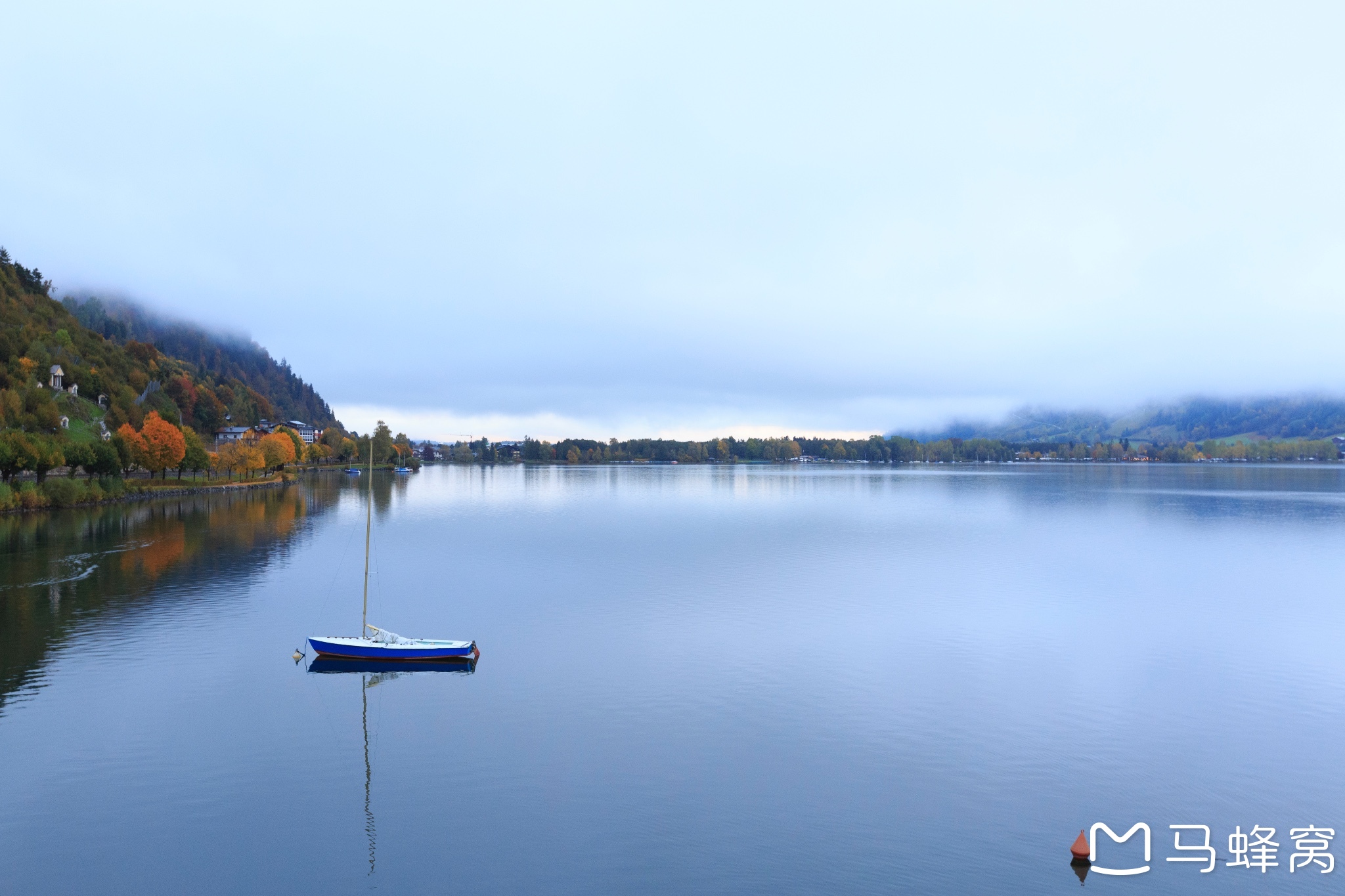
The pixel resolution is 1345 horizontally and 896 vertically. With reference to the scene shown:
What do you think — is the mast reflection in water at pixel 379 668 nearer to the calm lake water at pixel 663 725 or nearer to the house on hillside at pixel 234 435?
the calm lake water at pixel 663 725

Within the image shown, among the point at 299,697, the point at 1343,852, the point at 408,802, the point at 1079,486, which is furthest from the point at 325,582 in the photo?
the point at 1079,486

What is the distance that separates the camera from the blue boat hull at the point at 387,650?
30.1m

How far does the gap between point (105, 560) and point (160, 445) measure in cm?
6831

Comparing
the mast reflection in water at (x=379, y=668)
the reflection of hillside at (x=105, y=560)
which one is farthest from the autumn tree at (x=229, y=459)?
the mast reflection in water at (x=379, y=668)

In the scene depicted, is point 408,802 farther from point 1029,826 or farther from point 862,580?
point 862,580

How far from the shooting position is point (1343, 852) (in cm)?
1692

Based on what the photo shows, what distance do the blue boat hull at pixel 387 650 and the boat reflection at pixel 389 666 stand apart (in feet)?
0.75

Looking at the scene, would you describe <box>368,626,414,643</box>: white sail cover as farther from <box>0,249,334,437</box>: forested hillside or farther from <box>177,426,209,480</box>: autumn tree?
<box>177,426,209,480</box>: autumn tree

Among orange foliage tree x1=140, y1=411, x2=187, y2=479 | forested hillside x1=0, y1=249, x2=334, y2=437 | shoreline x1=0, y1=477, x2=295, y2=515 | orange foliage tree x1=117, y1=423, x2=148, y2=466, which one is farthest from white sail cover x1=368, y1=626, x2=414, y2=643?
orange foliage tree x1=140, y1=411, x2=187, y2=479

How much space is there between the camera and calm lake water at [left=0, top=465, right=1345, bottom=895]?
656 inches

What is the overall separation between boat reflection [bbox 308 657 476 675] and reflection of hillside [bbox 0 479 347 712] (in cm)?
939

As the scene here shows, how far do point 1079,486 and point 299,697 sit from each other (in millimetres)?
162125

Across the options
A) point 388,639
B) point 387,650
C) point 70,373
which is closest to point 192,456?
point 70,373

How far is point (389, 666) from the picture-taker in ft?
101
